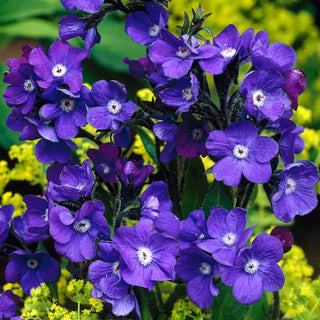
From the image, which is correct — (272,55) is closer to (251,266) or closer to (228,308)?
(251,266)

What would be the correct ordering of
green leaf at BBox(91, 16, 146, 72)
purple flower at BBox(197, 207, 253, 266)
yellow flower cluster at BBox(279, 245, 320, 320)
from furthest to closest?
green leaf at BBox(91, 16, 146, 72) → yellow flower cluster at BBox(279, 245, 320, 320) → purple flower at BBox(197, 207, 253, 266)

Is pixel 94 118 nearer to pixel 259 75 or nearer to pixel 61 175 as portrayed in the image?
pixel 61 175

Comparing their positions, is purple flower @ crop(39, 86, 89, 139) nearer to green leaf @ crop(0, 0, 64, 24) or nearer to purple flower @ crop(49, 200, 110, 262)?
purple flower @ crop(49, 200, 110, 262)

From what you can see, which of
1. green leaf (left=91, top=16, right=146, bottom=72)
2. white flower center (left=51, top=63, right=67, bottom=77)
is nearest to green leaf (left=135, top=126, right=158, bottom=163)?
white flower center (left=51, top=63, right=67, bottom=77)

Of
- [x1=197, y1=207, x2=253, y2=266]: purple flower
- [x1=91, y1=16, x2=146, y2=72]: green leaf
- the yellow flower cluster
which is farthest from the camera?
[x1=91, y1=16, x2=146, y2=72]: green leaf

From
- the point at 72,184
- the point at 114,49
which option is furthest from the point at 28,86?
the point at 114,49

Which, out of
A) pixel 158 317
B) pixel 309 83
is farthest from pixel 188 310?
pixel 309 83
